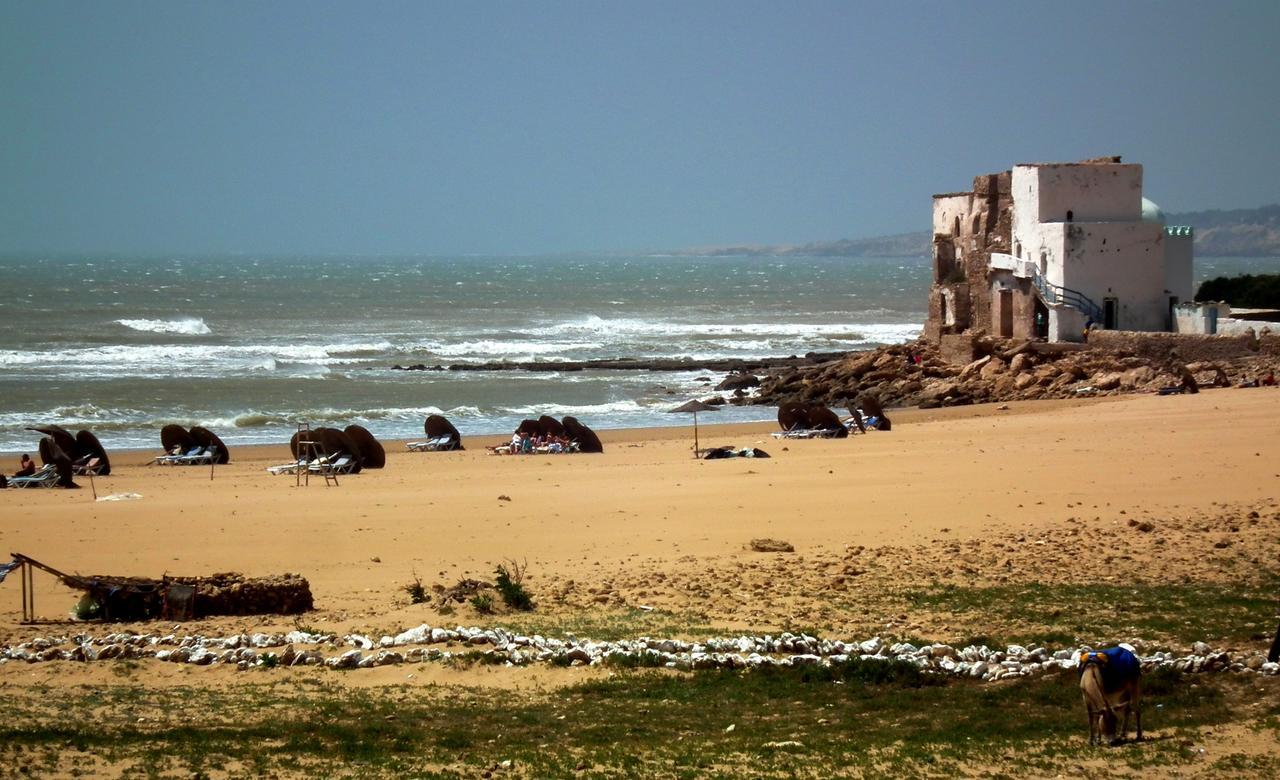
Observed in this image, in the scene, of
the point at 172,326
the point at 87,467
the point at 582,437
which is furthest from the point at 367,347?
the point at 87,467

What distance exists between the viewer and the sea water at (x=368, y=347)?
117ft

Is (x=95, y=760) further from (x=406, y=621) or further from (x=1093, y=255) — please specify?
(x=1093, y=255)

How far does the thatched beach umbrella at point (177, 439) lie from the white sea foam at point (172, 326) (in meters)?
39.3

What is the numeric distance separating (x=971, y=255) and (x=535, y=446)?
54.5ft

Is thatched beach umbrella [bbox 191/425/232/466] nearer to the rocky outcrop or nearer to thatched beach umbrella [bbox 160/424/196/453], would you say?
thatched beach umbrella [bbox 160/424/196/453]

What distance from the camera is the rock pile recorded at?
998cm

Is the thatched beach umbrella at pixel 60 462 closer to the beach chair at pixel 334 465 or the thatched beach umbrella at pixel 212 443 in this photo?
the beach chair at pixel 334 465

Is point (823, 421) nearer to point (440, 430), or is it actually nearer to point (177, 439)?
point (440, 430)

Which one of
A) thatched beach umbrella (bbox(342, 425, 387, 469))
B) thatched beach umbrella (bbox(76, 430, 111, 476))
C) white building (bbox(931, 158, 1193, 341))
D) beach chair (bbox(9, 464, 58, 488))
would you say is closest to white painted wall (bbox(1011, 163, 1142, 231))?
white building (bbox(931, 158, 1193, 341))

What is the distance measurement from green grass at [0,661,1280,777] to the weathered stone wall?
2332 centimetres

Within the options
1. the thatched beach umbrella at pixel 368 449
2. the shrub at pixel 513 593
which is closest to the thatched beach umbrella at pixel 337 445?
the thatched beach umbrella at pixel 368 449

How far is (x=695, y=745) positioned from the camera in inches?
336

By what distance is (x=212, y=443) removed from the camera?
25.9 meters

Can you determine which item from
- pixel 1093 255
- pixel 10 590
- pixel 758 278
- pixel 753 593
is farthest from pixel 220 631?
pixel 758 278
